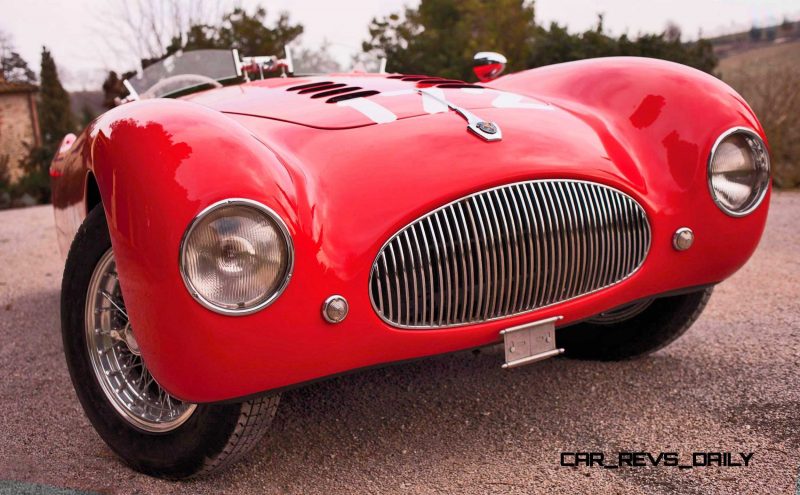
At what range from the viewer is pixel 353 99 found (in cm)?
284

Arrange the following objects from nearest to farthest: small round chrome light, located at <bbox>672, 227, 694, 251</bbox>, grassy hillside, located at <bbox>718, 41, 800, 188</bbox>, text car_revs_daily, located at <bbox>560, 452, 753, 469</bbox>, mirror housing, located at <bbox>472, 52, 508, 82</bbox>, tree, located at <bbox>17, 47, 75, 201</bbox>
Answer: text car_revs_daily, located at <bbox>560, 452, 753, 469</bbox> < small round chrome light, located at <bbox>672, 227, 694, 251</bbox> < mirror housing, located at <bbox>472, 52, 508, 82</bbox> < grassy hillside, located at <bbox>718, 41, 800, 188</bbox> < tree, located at <bbox>17, 47, 75, 201</bbox>

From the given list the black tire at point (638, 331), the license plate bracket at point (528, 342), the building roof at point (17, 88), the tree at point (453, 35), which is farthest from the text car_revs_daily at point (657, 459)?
the building roof at point (17, 88)

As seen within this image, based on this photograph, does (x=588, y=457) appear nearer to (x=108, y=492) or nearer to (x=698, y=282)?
(x=698, y=282)

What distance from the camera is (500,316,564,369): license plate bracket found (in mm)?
2363

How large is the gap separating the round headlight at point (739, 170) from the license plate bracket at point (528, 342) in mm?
772

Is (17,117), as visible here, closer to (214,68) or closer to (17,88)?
(17,88)

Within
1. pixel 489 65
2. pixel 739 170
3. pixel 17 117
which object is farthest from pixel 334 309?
pixel 17 117

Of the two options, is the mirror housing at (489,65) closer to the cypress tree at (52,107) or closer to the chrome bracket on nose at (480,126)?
the chrome bracket on nose at (480,126)

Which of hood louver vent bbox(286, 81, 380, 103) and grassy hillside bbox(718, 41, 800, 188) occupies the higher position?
hood louver vent bbox(286, 81, 380, 103)

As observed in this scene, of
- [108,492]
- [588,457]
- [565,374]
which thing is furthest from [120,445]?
[565,374]

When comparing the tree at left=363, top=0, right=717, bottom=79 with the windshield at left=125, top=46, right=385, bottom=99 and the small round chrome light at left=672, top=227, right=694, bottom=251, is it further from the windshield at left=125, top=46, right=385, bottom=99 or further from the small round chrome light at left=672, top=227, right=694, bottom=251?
the small round chrome light at left=672, top=227, right=694, bottom=251

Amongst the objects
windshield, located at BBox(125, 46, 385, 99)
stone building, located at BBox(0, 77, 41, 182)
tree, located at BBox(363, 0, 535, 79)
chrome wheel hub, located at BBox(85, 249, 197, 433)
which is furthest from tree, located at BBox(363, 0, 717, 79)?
stone building, located at BBox(0, 77, 41, 182)

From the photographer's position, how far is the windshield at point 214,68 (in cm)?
409

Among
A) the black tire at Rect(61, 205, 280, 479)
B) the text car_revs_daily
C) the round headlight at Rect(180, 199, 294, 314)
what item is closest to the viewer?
the round headlight at Rect(180, 199, 294, 314)
